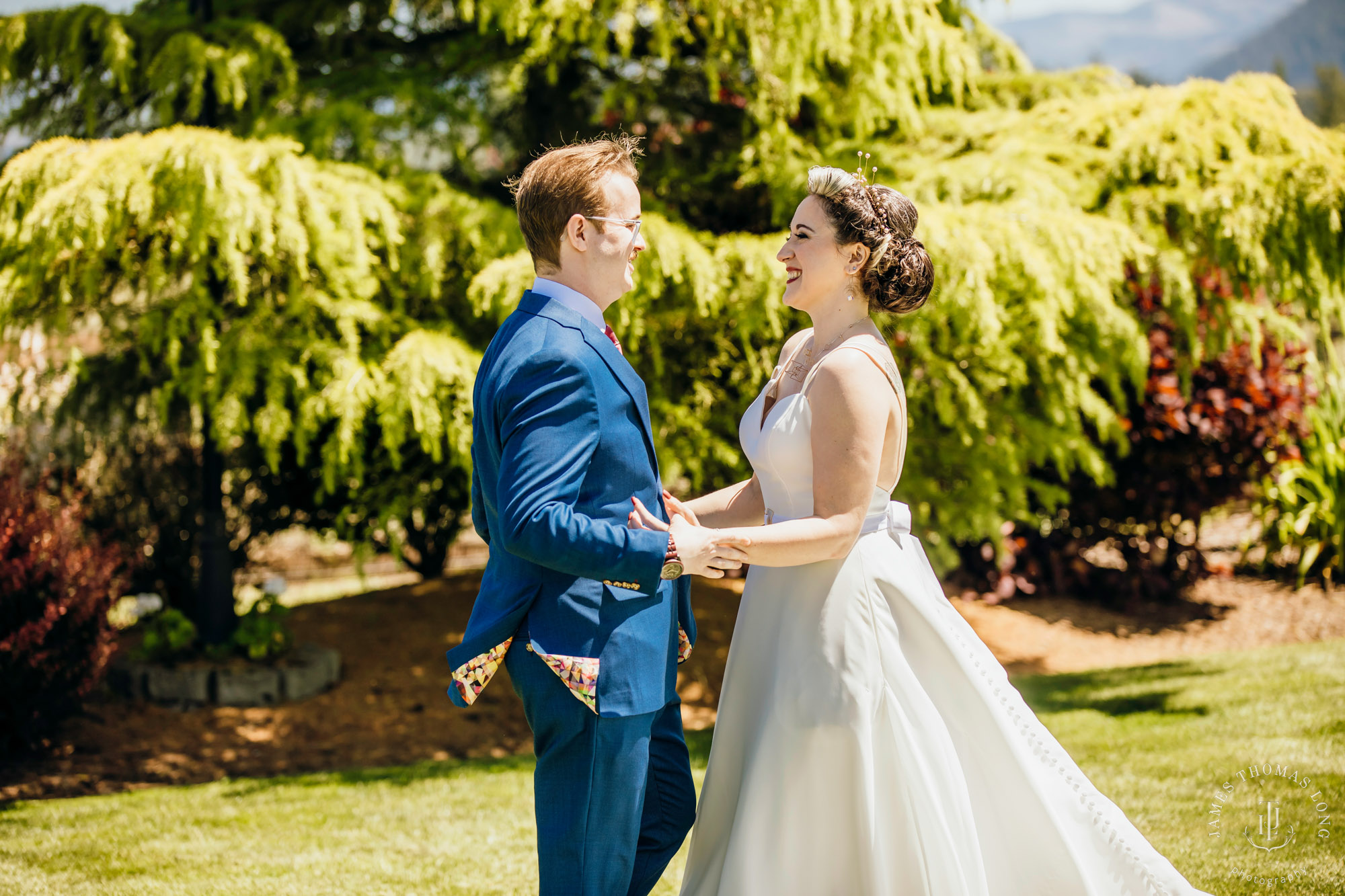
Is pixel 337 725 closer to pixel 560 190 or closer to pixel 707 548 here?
pixel 707 548

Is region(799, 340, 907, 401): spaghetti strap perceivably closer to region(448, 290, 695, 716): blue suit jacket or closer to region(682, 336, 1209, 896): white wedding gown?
region(682, 336, 1209, 896): white wedding gown

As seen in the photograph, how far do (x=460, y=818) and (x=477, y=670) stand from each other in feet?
8.33

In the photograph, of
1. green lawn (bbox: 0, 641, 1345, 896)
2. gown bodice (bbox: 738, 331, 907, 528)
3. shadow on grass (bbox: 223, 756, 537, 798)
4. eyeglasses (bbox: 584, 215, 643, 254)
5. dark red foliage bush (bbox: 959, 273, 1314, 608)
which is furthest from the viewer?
dark red foliage bush (bbox: 959, 273, 1314, 608)

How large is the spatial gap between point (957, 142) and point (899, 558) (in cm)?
466

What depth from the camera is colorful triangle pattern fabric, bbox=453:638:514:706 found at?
7.14 feet

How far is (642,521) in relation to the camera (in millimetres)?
2197

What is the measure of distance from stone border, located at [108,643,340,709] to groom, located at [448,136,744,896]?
4.69m

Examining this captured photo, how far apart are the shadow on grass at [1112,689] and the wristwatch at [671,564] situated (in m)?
4.64

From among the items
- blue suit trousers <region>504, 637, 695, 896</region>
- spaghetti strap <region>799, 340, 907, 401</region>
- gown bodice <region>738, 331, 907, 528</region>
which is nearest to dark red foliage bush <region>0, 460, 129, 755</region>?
blue suit trousers <region>504, 637, 695, 896</region>

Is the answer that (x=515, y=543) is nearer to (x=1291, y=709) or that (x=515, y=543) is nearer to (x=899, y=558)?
(x=899, y=558)

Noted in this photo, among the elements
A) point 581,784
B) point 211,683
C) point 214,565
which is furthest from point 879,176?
point 211,683

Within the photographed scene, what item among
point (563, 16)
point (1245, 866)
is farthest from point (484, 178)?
point (1245, 866)

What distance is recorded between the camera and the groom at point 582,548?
205 cm
